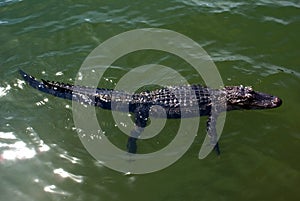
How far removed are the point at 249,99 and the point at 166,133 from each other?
6.69 feet

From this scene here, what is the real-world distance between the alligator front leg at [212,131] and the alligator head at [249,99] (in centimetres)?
57

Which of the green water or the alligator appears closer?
the green water

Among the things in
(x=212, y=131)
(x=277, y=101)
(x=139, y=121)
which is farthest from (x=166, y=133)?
(x=277, y=101)

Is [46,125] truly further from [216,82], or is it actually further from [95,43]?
[216,82]

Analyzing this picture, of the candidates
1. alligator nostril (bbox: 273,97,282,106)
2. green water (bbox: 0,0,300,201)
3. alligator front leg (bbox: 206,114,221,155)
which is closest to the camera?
green water (bbox: 0,0,300,201)

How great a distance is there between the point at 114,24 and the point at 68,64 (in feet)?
6.80

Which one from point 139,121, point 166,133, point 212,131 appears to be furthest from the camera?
point 139,121

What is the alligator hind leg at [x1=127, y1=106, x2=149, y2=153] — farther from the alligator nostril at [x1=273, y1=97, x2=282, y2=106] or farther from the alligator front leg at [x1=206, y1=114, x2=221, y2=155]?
the alligator nostril at [x1=273, y1=97, x2=282, y2=106]

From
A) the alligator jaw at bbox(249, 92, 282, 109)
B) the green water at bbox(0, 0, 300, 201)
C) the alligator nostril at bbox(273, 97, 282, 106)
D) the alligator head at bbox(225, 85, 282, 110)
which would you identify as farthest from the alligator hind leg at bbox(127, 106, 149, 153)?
the alligator nostril at bbox(273, 97, 282, 106)

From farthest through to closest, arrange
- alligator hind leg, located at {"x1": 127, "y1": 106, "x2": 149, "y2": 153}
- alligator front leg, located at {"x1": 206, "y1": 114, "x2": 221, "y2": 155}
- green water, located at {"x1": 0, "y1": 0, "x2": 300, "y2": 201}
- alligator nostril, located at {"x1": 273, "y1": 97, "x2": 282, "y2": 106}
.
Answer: alligator nostril, located at {"x1": 273, "y1": 97, "x2": 282, "y2": 106}
alligator hind leg, located at {"x1": 127, "y1": 106, "x2": 149, "y2": 153}
alligator front leg, located at {"x1": 206, "y1": 114, "x2": 221, "y2": 155}
green water, located at {"x1": 0, "y1": 0, "x2": 300, "y2": 201}

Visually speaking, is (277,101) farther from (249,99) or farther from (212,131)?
(212,131)

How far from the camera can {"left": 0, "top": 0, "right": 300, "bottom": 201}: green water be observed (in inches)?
268

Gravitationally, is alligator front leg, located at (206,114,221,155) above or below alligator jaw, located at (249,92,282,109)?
below

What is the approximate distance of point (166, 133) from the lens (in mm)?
7844
